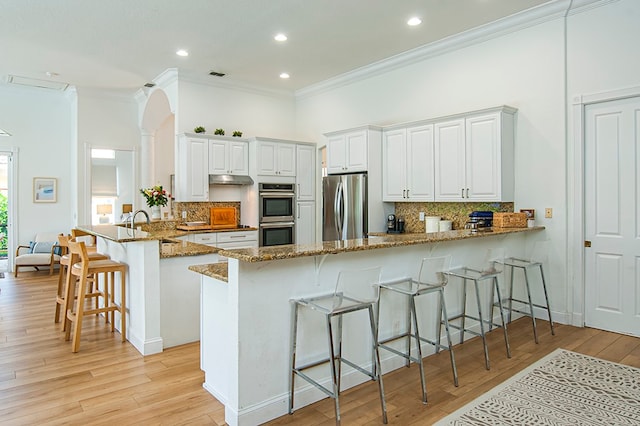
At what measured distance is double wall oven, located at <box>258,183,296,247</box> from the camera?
6699mm

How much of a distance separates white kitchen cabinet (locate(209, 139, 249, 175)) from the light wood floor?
3.03 metres

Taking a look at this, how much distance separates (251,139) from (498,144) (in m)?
3.89

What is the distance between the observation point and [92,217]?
7867 millimetres

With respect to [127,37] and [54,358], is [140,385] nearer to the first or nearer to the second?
[54,358]

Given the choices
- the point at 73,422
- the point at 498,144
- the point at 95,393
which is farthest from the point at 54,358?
the point at 498,144

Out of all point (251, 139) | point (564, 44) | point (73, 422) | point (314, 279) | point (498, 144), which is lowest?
point (73, 422)

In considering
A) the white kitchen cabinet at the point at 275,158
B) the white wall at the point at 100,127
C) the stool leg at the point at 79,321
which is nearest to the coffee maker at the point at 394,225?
the white kitchen cabinet at the point at 275,158

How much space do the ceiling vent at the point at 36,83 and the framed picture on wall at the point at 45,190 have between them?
1.75 m

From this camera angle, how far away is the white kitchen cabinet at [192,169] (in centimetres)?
625

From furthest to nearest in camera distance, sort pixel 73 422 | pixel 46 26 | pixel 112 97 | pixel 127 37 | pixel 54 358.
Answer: pixel 112 97 → pixel 127 37 → pixel 46 26 → pixel 54 358 → pixel 73 422

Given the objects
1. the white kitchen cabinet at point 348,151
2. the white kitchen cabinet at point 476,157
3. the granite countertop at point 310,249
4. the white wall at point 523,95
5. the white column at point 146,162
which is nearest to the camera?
the granite countertop at point 310,249

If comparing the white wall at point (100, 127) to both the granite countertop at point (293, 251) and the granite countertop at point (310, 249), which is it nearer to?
the granite countertop at point (293, 251)

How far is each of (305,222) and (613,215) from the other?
4466 millimetres

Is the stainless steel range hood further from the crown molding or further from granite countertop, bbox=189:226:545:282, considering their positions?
granite countertop, bbox=189:226:545:282
